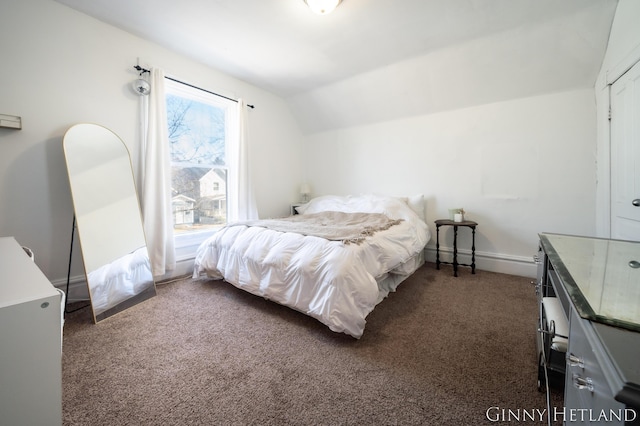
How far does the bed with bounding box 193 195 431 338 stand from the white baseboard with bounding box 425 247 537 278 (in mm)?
618

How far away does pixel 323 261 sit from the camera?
180cm

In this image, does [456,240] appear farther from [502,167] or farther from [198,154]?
[198,154]

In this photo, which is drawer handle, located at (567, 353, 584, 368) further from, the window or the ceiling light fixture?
the window

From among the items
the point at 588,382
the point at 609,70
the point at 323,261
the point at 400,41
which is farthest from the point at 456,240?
the point at 588,382

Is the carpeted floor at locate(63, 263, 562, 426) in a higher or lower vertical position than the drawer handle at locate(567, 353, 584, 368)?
lower

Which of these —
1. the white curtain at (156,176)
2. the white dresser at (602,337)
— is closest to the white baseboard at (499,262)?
the white dresser at (602,337)

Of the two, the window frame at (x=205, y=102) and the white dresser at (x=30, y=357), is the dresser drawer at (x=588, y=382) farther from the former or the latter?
the window frame at (x=205, y=102)

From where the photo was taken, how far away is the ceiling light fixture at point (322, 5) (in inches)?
77.2

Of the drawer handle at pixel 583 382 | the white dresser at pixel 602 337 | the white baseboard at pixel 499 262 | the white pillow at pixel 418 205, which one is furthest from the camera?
the white pillow at pixel 418 205

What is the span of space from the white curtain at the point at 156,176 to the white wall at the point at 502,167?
2797mm

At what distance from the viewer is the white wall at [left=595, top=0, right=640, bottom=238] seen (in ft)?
5.97

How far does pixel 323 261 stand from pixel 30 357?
1.38m

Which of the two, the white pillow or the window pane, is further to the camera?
the white pillow

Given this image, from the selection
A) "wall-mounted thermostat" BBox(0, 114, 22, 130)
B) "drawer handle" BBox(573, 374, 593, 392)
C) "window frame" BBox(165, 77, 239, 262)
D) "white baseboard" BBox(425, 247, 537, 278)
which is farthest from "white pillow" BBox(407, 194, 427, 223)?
"wall-mounted thermostat" BBox(0, 114, 22, 130)
